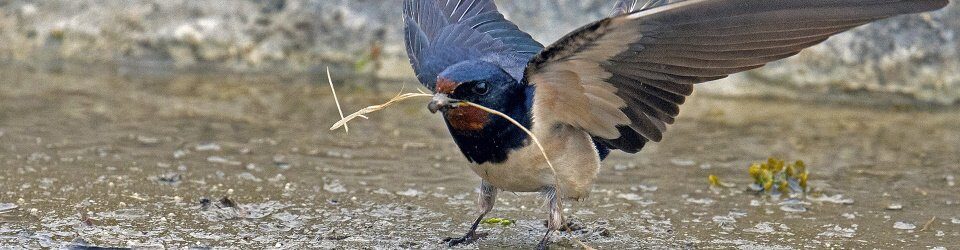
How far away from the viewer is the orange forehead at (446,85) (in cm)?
363

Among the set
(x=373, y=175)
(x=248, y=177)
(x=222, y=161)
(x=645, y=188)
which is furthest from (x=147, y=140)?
(x=645, y=188)

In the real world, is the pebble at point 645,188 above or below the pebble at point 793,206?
above

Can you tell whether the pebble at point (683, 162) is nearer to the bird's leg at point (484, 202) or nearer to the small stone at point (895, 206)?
the small stone at point (895, 206)

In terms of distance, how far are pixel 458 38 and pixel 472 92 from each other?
3.03 ft

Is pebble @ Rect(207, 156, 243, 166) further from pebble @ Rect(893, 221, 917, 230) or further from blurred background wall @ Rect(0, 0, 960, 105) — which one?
pebble @ Rect(893, 221, 917, 230)

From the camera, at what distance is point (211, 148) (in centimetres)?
550

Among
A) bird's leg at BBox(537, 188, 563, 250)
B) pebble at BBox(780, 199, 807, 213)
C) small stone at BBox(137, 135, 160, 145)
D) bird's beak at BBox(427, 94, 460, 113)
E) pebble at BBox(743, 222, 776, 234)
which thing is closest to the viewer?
bird's beak at BBox(427, 94, 460, 113)

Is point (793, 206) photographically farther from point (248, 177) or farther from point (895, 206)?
point (248, 177)

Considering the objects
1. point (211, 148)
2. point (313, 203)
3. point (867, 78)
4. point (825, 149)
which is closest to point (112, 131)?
point (211, 148)

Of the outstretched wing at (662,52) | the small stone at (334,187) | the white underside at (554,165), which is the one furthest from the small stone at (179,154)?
the outstretched wing at (662,52)

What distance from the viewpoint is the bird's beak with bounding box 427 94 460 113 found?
3.59 metres

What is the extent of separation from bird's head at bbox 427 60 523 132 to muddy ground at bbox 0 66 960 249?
0.55 m

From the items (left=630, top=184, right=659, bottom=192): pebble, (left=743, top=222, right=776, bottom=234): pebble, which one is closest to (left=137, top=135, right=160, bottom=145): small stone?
(left=630, top=184, right=659, bottom=192): pebble

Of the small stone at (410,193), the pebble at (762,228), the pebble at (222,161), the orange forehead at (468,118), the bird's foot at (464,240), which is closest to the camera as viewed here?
the orange forehead at (468,118)
